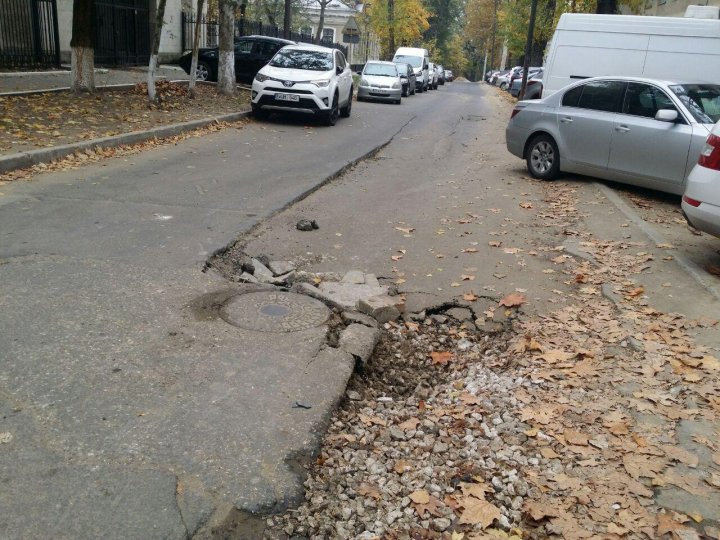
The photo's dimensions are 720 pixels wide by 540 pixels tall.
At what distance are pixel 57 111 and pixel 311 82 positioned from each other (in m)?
5.80

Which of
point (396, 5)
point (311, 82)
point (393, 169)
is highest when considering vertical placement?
point (396, 5)

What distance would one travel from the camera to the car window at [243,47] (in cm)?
2306

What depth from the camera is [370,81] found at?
2727cm

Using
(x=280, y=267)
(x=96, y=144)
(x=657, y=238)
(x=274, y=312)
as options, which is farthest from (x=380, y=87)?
(x=274, y=312)

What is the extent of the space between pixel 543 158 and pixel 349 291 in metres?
6.73

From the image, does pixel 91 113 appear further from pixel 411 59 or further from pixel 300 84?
pixel 411 59

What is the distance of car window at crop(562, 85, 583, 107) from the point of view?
10.9 m

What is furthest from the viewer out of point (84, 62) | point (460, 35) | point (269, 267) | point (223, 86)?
point (460, 35)

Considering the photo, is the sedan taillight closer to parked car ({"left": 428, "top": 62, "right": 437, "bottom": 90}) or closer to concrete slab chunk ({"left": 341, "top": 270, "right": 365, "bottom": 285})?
concrete slab chunk ({"left": 341, "top": 270, "right": 365, "bottom": 285})

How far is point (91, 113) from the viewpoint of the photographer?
44.4 feet

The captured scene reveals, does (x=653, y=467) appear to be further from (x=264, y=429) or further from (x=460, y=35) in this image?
(x=460, y=35)

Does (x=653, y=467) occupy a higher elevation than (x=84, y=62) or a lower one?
lower

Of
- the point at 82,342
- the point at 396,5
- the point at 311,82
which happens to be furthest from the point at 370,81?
the point at 396,5

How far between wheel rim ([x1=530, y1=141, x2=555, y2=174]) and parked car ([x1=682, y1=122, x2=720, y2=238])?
470 centimetres
